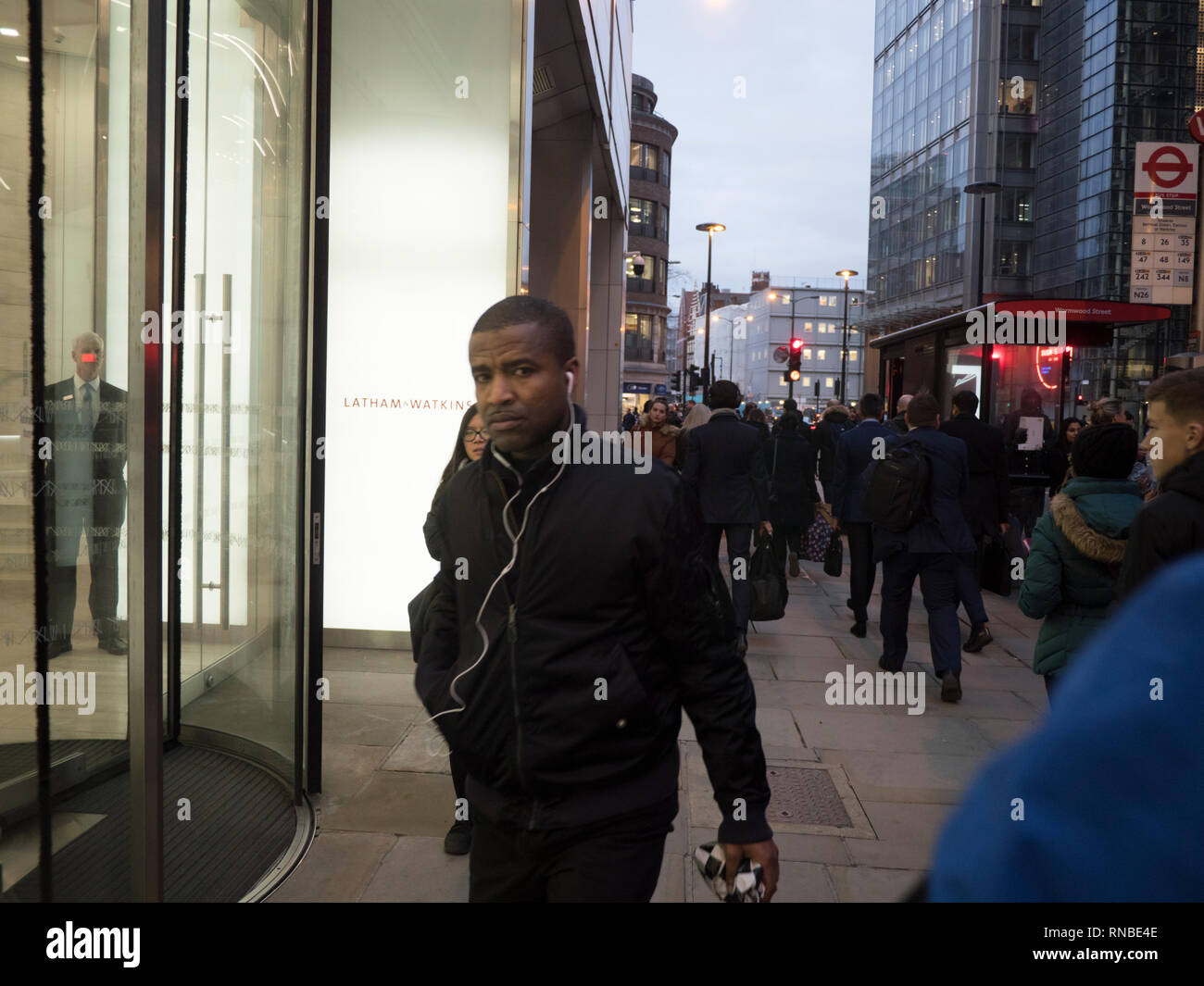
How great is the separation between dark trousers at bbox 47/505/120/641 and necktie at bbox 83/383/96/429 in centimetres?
32

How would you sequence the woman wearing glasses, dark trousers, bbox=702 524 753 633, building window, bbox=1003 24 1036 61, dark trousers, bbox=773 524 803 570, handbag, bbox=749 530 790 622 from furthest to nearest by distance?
building window, bbox=1003 24 1036 61 → dark trousers, bbox=773 524 803 570 → dark trousers, bbox=702 524 753 633 → handbag, bbox=749 530 790 622 → the woman wearing glasses

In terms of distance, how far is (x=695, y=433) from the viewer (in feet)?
25.8

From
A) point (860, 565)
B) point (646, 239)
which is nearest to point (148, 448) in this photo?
point (860, 565)

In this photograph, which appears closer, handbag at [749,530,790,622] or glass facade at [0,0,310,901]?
glass facade at [0,0,310,901]

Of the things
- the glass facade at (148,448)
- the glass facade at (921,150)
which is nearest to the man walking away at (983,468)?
the glass facade at (148,448)

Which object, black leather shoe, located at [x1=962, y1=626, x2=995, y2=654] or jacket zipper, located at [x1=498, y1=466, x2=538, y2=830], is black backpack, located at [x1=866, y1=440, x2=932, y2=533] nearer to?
black leather shoe, located at [x1=962, y1=626, x2=995, y2=654]

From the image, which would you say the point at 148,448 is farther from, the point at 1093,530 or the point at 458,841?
the point at 1093,530

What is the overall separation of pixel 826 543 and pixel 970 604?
3288 mm

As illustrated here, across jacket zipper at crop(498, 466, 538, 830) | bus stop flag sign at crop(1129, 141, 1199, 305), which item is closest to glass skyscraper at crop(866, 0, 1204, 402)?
bus stop flag sign at crop(1129, 141, 1199, 305)

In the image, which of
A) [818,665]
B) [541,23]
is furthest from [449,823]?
[541,23]

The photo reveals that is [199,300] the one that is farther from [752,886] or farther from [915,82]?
[915,82]

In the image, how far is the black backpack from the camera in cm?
681

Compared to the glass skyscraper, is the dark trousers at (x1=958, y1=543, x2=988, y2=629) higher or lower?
lower

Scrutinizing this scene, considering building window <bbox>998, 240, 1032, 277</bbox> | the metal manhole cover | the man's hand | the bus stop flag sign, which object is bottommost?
the metal manhole cover
